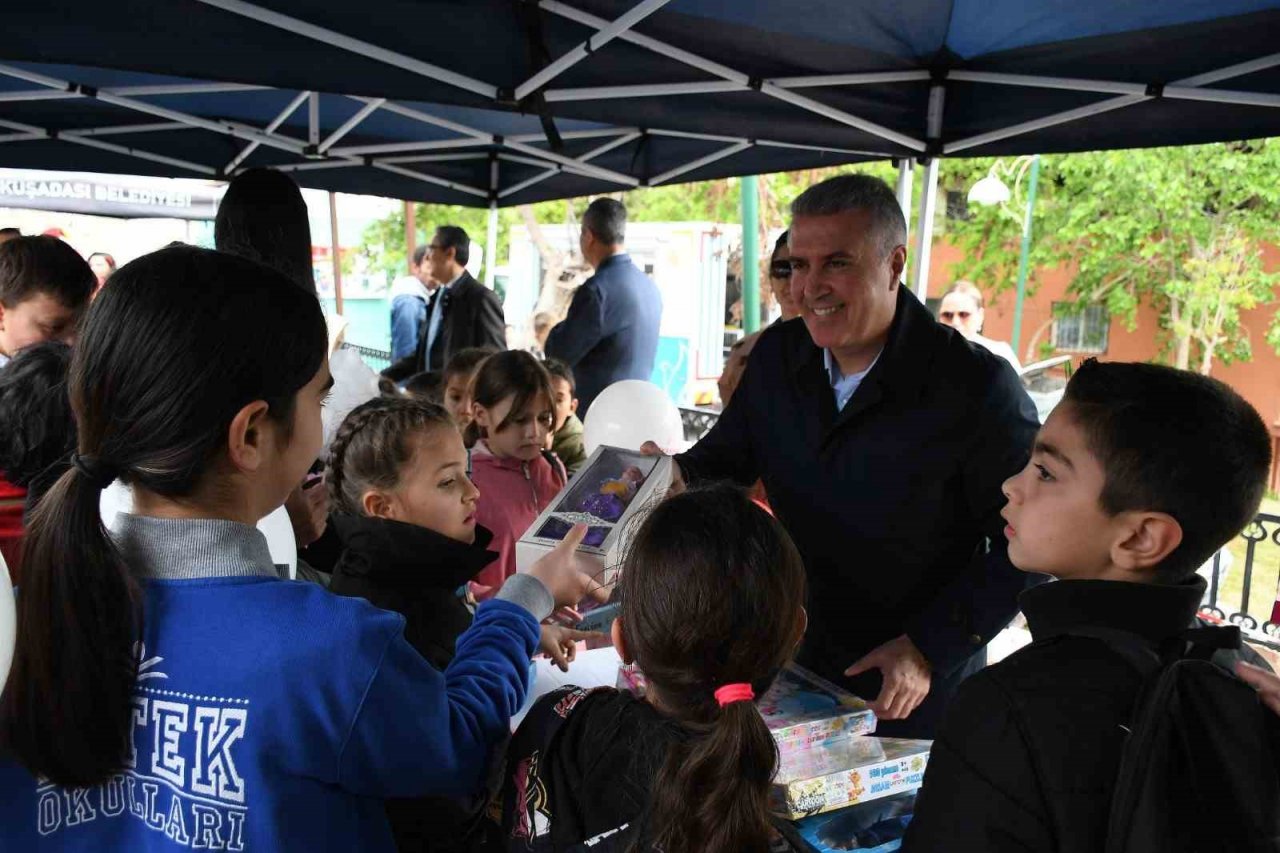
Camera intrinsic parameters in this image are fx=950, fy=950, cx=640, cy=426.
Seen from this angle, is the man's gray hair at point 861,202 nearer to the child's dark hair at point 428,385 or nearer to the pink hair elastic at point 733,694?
the pink hair elastic at point 733,694

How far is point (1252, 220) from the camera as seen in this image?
13.8 meters

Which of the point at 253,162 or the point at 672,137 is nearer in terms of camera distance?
the point at 672,137

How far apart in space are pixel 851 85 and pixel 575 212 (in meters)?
20.9

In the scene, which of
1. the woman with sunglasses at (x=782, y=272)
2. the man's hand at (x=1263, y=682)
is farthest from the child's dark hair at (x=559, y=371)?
the man's hand at (x=1263, y=682)

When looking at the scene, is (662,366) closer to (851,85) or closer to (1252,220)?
(1252,220)

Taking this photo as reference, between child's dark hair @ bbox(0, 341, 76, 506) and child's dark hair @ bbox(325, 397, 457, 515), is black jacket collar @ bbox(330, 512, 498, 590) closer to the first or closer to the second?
child's dark hair @ bbox(325, 397, 457, 515)

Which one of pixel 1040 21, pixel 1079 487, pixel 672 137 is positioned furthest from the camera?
pixel 672 137

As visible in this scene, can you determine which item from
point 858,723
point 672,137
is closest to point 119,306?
point 858,723

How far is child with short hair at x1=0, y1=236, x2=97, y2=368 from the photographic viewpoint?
2783 mm

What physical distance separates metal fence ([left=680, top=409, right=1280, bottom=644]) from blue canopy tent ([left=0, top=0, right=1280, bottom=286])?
3.17 meters

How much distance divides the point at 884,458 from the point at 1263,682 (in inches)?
45.0

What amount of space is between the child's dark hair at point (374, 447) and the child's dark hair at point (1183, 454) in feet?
4.29

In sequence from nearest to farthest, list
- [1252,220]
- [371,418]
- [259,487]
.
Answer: [259,487], [371,418], [1252,220]

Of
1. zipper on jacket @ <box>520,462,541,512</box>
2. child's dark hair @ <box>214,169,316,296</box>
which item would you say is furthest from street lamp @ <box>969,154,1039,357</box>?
child's dark hair @ <box>214,169,316,296</box>
